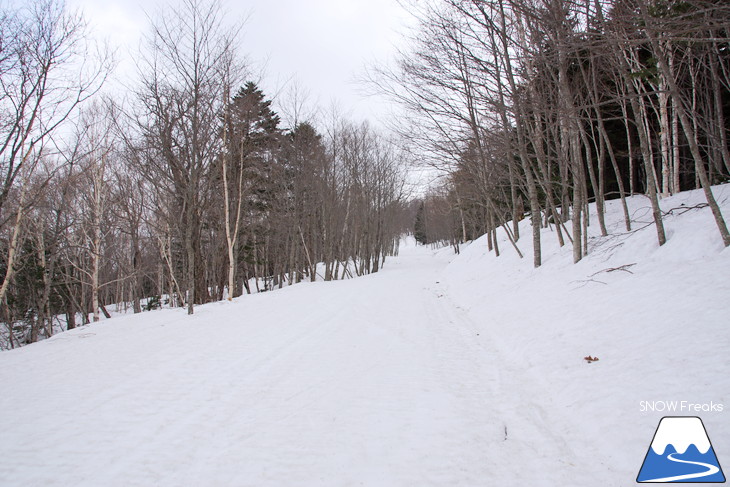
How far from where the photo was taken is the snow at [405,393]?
7.43ft

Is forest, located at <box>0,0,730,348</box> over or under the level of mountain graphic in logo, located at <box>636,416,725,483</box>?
over

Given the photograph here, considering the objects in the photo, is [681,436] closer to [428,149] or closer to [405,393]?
[405,393]

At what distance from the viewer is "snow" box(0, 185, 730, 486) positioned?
2266 millimetres

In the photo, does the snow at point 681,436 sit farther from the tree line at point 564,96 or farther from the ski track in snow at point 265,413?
the tree line at point 564,96

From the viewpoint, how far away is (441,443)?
2.50 metres

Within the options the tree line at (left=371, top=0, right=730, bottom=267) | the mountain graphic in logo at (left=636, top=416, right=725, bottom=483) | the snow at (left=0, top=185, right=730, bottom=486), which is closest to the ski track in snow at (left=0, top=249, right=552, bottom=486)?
the snow at (left=0, top=185, right=730, bottom=486)

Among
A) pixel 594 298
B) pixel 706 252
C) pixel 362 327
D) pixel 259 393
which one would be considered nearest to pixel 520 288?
pixel 594 298

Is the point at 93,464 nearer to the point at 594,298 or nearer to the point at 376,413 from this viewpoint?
the point at 376,413

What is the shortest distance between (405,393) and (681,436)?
83.4 inches

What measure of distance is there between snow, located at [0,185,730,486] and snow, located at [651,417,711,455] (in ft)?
0.18

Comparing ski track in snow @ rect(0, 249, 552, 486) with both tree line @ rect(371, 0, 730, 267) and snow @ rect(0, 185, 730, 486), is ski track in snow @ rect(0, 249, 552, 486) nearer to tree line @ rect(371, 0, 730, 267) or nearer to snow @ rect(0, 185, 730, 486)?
snow @ rect(0, 185, 730, 486)

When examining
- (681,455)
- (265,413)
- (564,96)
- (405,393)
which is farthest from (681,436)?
(564,96)

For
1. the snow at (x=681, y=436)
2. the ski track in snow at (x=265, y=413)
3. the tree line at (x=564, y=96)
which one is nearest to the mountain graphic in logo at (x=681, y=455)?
the snow at (x=681, y=436)

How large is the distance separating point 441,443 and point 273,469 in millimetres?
1279
